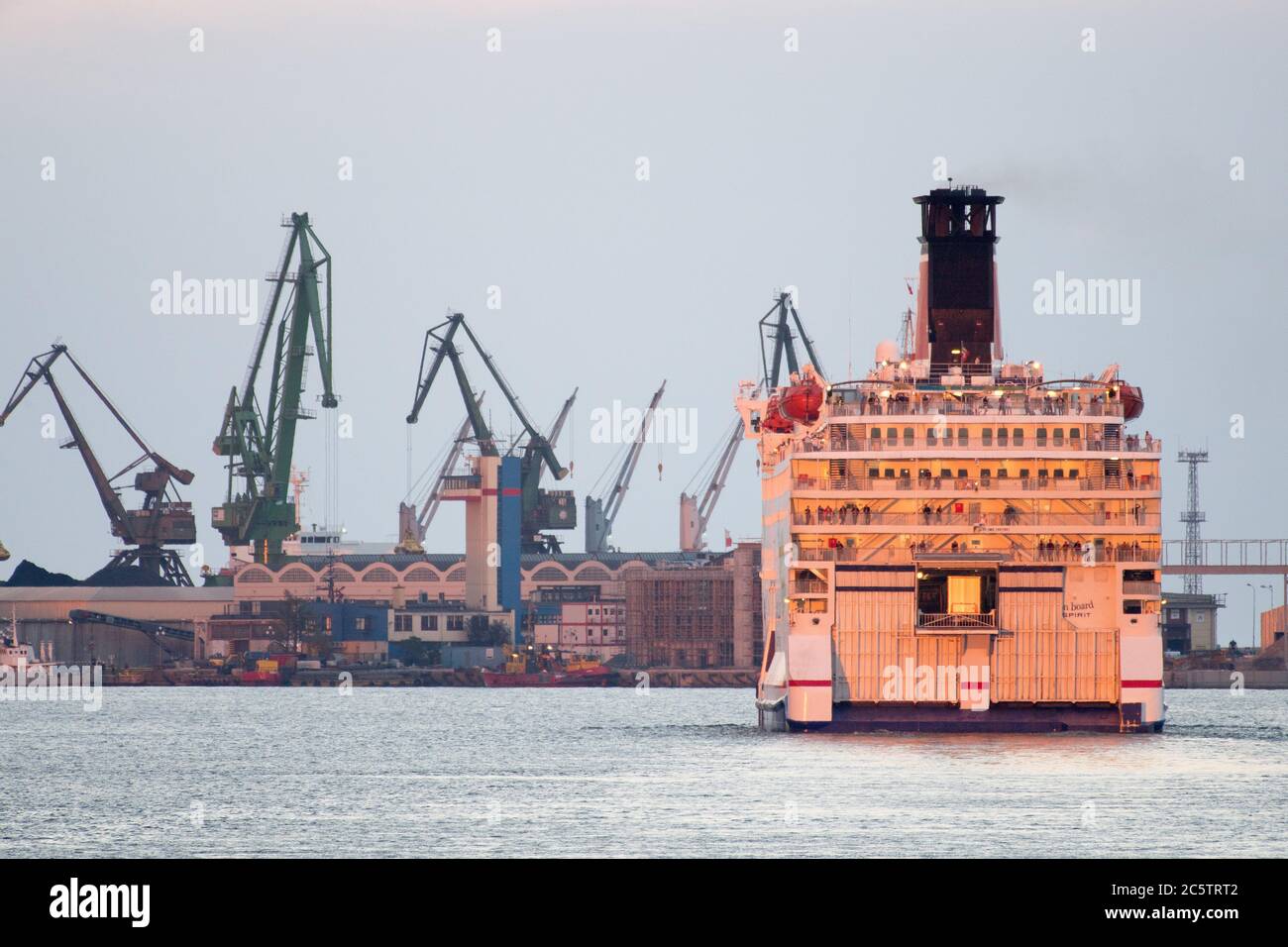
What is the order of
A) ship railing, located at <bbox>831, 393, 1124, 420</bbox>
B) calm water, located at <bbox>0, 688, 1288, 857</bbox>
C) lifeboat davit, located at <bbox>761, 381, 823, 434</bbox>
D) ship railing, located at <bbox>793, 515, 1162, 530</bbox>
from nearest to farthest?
calm water, located at <bbox>0, 688, 1288, 857</bbox>, ship railing, located at <bbox>793, 515, 1162, 530</bbox>, ship railing, located at <bbox>831, 393, 1124, 420</bbox>, lifeboat davit, located at <bbox>761, 381, 823, 434</bbox>

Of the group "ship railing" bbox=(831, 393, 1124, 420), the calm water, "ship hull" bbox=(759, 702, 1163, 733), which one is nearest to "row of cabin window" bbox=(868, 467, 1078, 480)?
"ship railing" bbox=(831, 393, 1124, 420)

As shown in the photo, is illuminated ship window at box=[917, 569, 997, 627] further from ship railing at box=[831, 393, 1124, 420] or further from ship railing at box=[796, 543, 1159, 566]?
ship railing at box=[831, 393, 1124, 420]

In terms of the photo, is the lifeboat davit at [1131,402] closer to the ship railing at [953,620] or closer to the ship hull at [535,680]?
the ship railing at [953,620]

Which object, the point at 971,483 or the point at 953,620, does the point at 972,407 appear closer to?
the point at 971,483

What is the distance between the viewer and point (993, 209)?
266 feet

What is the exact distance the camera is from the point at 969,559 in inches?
2562

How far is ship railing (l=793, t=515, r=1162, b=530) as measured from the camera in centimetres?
6650

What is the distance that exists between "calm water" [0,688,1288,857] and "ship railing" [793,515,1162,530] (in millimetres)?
6625

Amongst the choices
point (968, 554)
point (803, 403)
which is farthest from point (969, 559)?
point (803, 403)

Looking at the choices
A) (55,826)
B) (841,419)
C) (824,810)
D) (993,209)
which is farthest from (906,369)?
(55,826)

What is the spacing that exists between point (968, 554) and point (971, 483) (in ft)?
8.32

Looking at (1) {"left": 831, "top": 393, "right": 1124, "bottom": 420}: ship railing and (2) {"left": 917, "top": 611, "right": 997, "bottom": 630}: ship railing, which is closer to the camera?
(2) {"left": 917, "top": 611, "right": 997, "bottom": 630}: ship railing

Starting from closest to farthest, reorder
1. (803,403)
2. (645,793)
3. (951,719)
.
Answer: (645,793) < (951,719) < (803,403)
